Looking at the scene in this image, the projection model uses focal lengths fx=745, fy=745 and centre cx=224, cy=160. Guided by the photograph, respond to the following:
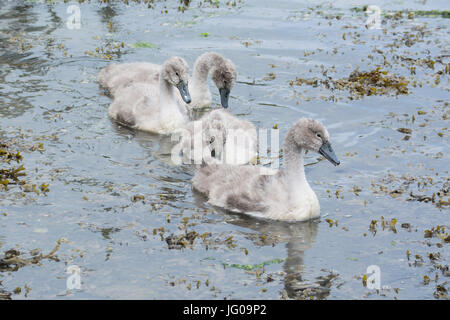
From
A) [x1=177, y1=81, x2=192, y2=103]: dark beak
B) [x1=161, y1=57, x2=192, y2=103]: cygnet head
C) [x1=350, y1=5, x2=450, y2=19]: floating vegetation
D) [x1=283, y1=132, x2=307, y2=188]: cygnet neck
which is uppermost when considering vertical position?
[x1=350, y1=5, x2=450, y2=19]: floating vegetation

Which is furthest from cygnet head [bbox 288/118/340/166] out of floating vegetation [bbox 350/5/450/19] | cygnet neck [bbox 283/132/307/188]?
floating vegetation [bbox 350/5/450/19]

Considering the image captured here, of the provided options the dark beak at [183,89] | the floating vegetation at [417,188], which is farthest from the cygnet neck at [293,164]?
the dark beak at [183,89]

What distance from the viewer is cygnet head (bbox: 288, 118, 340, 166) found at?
31.3 ft

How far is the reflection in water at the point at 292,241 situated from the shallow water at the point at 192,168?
26mm

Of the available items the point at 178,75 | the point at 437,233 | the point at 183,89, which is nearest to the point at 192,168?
the point at 183,89

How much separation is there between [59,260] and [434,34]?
11.7 meters

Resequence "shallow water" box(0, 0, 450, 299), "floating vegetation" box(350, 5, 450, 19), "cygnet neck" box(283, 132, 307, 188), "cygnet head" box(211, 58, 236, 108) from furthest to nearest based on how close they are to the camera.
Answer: "floating vegetation" box(350, 5, 450, 19) → "cygnet head" box(211, 58, 236, 108) → "cygnet neck" box(283, 132, 307, 188) → "shallow water" box(0, 0, 450, 299)

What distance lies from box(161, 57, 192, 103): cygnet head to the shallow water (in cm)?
92

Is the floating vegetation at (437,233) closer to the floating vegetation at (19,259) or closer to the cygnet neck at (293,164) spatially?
the cygnet neck at (293,164)

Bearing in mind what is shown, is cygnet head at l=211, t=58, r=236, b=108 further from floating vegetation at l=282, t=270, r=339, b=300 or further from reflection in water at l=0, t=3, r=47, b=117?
floating vegetation at l=282, t=270, r=339, b=300

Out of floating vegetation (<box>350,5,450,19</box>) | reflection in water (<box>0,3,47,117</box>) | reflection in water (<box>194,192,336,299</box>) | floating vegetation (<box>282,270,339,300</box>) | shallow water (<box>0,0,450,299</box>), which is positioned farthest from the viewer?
floating vegetation (<box>350,5,450,19</box>)

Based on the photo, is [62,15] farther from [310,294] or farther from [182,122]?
[310,294]

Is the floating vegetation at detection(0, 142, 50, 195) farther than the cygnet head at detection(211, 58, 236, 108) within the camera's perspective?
No

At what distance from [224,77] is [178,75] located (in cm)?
88
